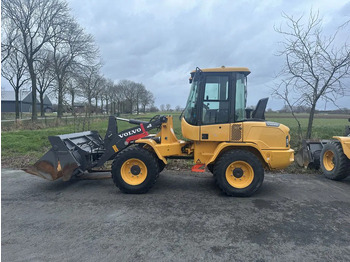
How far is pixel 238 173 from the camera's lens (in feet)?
16.4

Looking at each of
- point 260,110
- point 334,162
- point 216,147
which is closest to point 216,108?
point 216,147

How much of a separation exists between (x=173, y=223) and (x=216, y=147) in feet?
6.83

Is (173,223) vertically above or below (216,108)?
below

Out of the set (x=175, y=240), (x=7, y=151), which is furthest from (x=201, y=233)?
(x=7, y=151)

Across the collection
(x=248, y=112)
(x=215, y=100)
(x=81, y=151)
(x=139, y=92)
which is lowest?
(x=81, y=151)

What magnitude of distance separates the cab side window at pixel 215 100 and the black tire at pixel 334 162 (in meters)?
3.34

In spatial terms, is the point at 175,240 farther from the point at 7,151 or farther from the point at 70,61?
the point at 70,61

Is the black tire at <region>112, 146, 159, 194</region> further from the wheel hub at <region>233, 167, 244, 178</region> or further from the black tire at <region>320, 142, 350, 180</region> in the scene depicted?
the black tire at <region>320, 142, 350, 180</region>

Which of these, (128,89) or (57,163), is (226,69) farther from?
(128,89)

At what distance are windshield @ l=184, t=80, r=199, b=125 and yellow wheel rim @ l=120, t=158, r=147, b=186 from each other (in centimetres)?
140

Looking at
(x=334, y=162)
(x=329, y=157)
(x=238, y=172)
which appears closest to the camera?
(x=238, y=172)

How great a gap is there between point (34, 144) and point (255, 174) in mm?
9270

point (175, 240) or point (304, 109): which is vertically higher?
point (304, 109)

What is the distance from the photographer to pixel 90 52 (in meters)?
26.9
